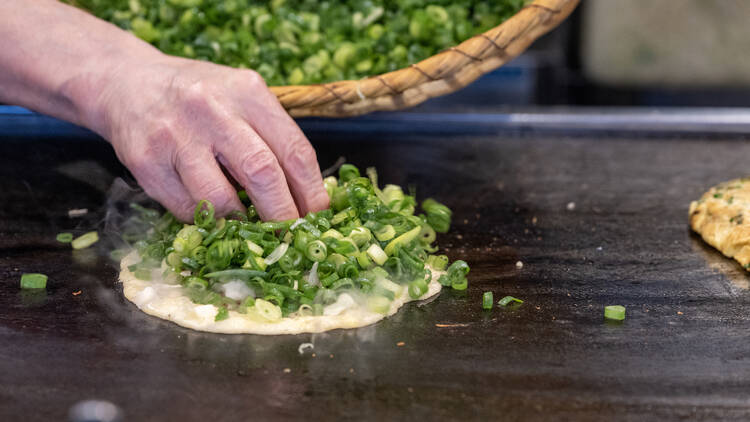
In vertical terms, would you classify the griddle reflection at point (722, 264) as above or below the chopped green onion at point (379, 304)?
below

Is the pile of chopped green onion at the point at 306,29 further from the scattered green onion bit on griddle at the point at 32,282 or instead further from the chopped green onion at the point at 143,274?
the scattered green onion bit on griddle at the point at 32,282

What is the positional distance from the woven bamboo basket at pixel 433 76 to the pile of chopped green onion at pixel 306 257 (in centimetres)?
35

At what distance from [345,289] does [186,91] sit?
2.01ft

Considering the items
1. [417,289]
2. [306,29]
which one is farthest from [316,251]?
[306,29]

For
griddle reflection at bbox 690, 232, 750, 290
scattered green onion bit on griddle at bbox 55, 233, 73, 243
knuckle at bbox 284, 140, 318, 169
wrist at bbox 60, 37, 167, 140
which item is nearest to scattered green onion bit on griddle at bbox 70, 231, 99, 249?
scattered green onion bit on griddle at bbox 55, 233, 73, 243

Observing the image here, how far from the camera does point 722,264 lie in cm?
210

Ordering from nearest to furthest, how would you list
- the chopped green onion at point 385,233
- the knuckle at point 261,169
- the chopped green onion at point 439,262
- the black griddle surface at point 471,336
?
the black griddle surface at point 471,336 → the knuckle at point 261,169 → the chopped green onion at point 385,233 → the chopped green onion at point 439,262

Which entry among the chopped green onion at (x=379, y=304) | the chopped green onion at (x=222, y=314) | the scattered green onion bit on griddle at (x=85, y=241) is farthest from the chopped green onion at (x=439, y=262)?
the scattered green onion bit on griddle at (x=85, y=241)

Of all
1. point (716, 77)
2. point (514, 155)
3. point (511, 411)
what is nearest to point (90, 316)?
point (511, 411)

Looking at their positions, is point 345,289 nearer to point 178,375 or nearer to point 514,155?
point 178,375

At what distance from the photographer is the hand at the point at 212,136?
1.84m

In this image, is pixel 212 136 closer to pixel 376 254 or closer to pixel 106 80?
pixel 106 80

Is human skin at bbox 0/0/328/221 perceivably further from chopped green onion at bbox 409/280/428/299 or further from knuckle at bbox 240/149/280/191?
chopped green onion at bbox 409/280/428/299

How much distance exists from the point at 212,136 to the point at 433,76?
700mm
